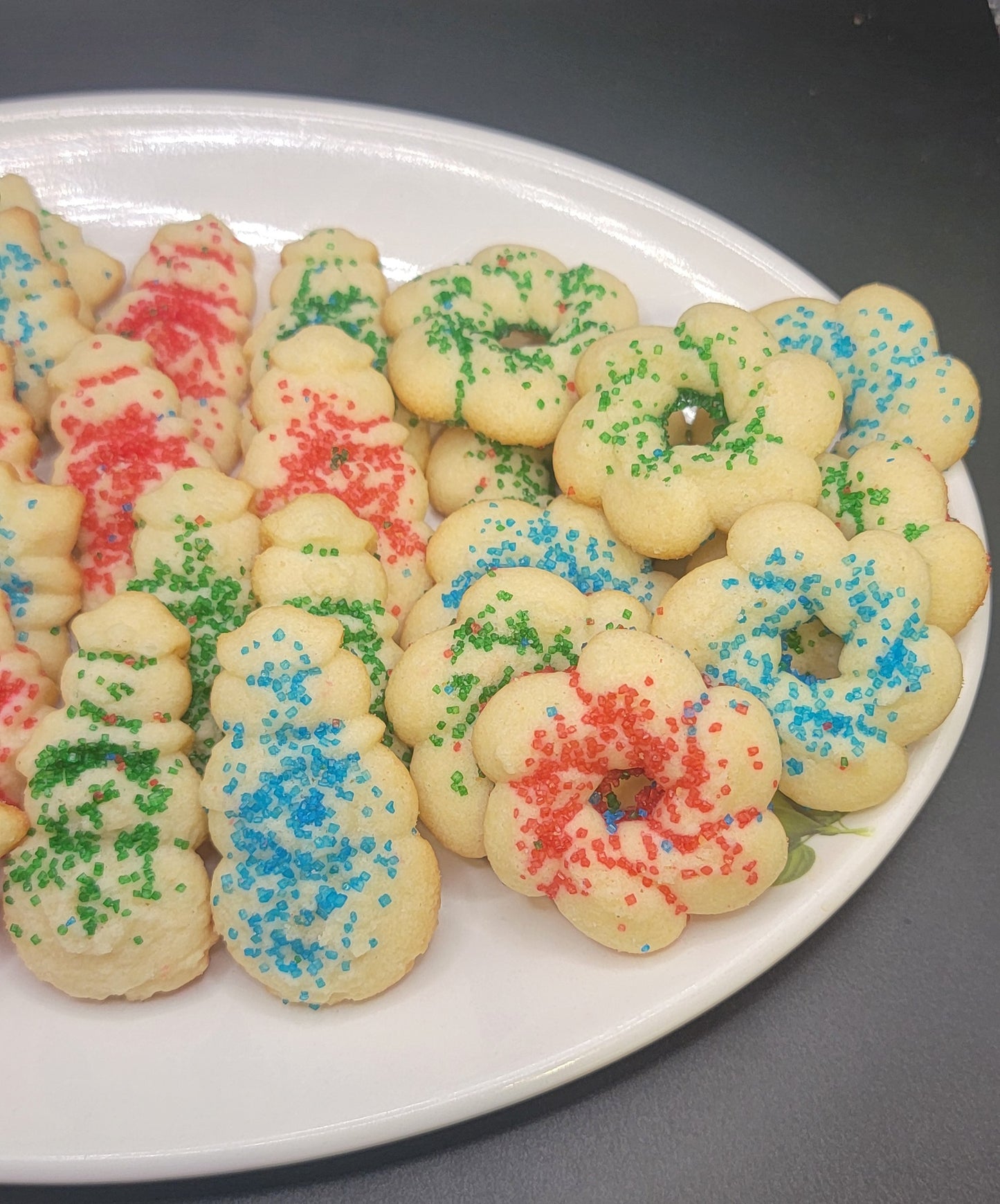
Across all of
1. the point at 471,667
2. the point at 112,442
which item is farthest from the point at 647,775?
the point at 112,442

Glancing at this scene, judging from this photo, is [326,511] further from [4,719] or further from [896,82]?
[896,82]

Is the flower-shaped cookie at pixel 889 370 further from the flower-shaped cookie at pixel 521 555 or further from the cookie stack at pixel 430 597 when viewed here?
the flower-shaped cookie at pixel 521 555

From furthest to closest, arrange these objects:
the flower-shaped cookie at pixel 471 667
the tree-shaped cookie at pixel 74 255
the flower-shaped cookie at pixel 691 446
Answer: the tree-shaped cookie at pixel 74 255 → the flower-shaped cookie at pixel 691 446 → the flower-shaped cookie at pixel 471 667

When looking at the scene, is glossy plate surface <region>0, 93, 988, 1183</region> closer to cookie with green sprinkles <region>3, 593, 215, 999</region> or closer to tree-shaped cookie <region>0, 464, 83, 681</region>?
cookie with green sprinkles <region>3, 593, 215, 999</region>

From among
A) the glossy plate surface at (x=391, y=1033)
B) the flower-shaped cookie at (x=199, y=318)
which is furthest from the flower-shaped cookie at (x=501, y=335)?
the glossy plate surface at (x=391, y=1033)

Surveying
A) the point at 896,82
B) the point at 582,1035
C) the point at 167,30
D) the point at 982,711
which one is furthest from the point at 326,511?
the point at 896,82

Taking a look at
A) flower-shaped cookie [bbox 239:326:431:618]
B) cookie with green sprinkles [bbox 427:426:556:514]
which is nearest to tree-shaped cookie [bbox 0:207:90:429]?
flower-shaped cookie [bbox 239:326:431:618]
